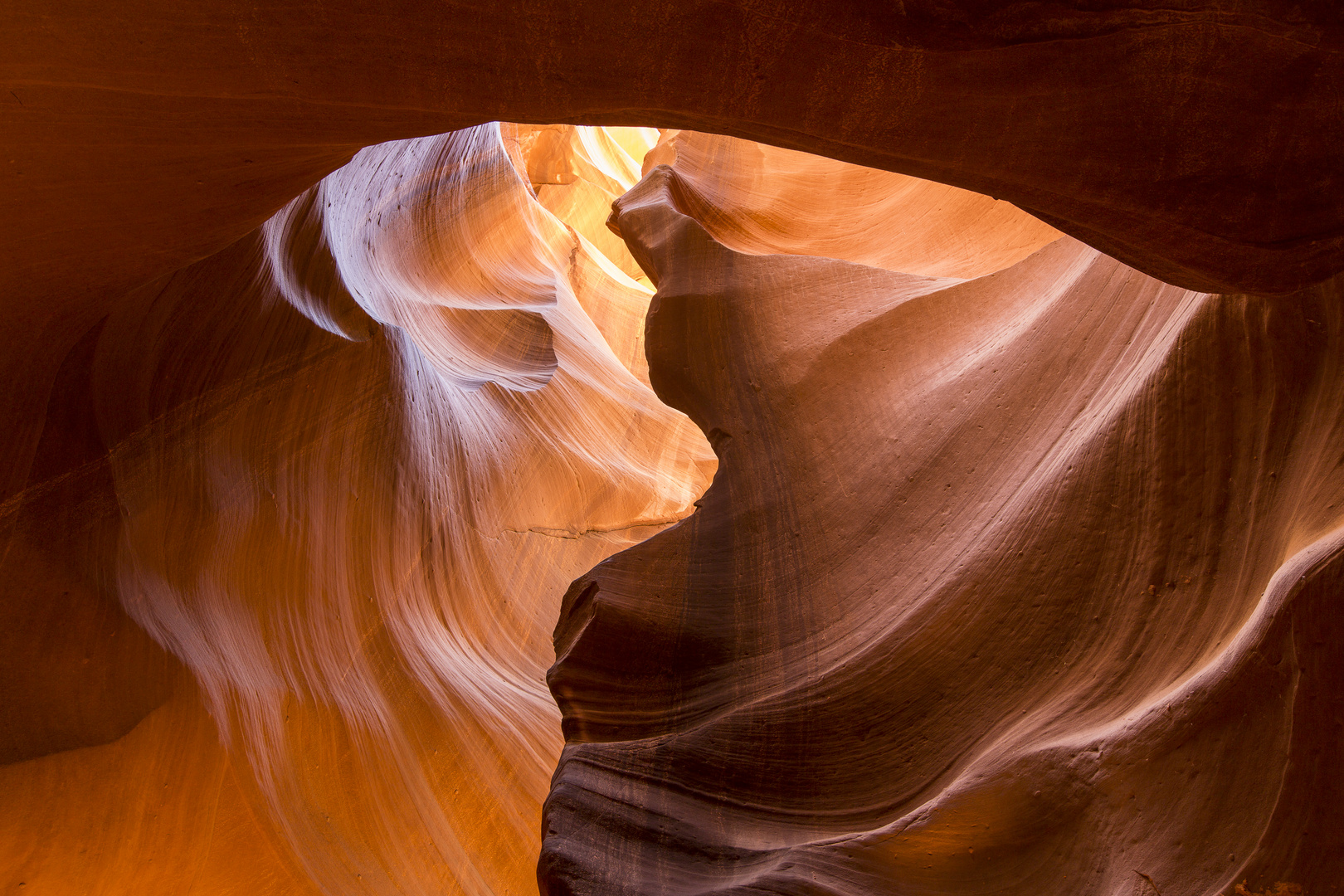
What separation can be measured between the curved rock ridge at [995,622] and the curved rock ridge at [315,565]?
5.07 ft

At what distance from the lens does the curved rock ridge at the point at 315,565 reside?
3170 mm

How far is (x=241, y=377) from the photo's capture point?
3879mm

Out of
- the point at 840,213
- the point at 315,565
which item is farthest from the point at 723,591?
the point at 840,213

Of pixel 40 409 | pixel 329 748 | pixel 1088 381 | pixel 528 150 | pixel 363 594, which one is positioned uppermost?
pixel 528 150

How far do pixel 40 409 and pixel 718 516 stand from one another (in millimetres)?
2816

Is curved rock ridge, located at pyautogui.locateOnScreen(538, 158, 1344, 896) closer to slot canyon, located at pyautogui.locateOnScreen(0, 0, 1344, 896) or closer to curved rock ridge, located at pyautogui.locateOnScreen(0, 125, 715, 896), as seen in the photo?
Result: slot canyon, located at pyautogui.locateOnScreen(0, 0, 1344, 896)

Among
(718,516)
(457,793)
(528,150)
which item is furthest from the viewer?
(528,150)

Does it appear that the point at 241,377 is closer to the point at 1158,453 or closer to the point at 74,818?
the point at 74,818

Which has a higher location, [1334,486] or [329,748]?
[1334,486]

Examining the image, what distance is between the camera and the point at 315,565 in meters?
4.13

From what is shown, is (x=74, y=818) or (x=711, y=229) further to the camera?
(x=711, y=229)

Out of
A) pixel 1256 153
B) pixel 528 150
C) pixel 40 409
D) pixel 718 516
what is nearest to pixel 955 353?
pixel 718 516

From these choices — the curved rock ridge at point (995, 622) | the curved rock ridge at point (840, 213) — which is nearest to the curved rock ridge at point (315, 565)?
the curved rock ridge at point (995, 622)

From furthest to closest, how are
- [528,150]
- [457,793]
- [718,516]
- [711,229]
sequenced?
1. [528,150]
2. [711,229]
3. [457,793]
4. [718,516]
